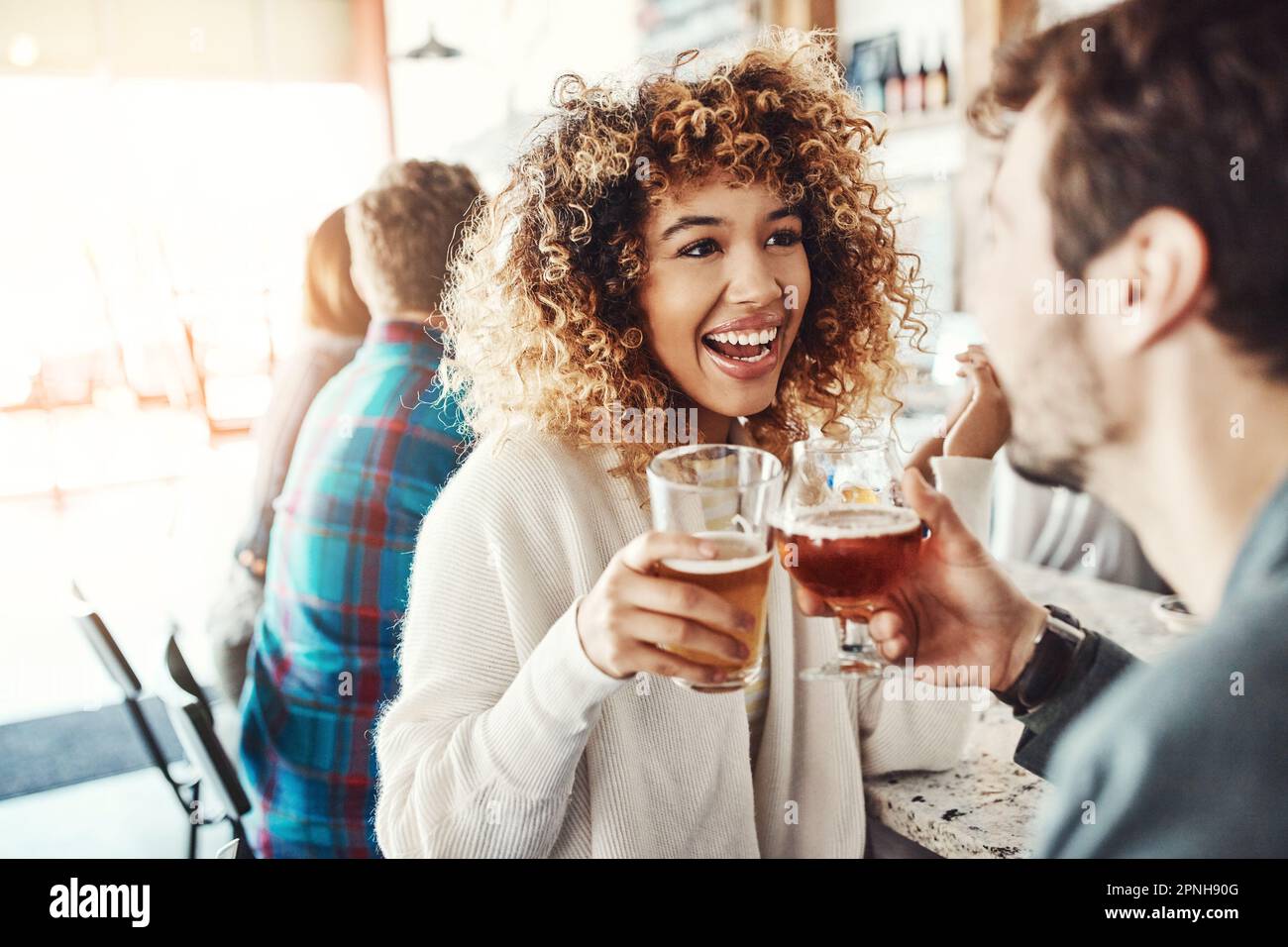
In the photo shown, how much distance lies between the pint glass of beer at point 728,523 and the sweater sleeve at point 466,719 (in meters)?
0.18

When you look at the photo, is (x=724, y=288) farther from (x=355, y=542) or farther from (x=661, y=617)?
(x=355, y=542)

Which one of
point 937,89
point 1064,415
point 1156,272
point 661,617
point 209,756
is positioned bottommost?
point 209,756

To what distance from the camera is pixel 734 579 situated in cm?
73

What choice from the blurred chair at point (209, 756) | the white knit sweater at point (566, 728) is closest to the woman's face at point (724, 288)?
the white knit sweater at point (566, 728)

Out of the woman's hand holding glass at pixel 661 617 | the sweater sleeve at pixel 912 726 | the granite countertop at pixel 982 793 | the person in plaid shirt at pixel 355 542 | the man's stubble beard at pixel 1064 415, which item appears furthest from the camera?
the person in plaid shirt at pixel 355 542

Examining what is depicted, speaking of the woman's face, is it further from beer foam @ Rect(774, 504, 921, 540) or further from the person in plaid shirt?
the person in plaid shirt

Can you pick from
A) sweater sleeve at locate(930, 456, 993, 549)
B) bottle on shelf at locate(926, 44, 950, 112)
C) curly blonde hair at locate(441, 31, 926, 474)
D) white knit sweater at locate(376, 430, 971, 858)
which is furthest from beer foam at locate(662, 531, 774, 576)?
bottle on shelf at locate(926, 44, 950, 112)

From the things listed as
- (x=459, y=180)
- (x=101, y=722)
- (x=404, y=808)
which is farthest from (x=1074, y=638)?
(x=101, y=722)

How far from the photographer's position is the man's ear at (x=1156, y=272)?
2.55 feet

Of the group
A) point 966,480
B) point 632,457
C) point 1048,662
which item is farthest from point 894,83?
point 1048,662

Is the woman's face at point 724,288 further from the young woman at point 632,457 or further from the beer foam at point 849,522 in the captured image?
the beer foam at point 849,522

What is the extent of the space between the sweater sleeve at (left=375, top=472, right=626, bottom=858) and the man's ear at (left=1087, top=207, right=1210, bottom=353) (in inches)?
20.8

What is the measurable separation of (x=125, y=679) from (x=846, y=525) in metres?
1.03
